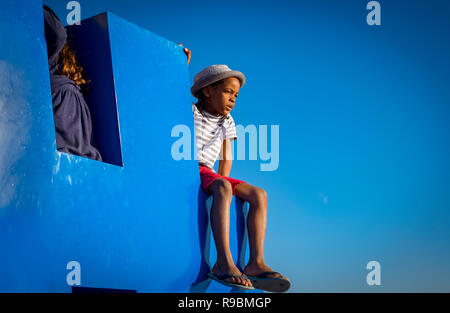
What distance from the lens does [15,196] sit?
1957mm

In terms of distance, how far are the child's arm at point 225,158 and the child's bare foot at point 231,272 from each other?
1.19 metres

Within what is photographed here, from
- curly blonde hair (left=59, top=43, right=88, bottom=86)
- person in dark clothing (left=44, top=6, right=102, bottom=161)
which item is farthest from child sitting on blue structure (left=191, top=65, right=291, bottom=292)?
curly blonde hair (left=59, top=43, right=88, bottom=86)

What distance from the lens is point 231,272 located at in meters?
2.90

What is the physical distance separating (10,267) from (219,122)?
7.28ft

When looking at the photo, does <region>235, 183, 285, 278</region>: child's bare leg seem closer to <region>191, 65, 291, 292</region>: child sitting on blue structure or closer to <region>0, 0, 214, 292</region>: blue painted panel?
<region>191, 65, 291, 292</region>: child sitting on blue structure

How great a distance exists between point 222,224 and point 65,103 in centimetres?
118

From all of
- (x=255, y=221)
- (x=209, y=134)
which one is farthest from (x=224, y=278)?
(x=209, y=134)

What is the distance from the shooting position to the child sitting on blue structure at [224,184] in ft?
9.67

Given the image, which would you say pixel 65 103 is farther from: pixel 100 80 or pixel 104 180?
pixel 104 180

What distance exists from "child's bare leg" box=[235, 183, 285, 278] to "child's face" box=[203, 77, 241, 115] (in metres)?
0.67

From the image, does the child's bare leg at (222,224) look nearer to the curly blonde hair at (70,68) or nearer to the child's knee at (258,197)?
the child's knee at (258,197)

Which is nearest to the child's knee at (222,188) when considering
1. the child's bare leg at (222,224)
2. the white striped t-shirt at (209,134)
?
the child's bare leg at (222,224)
